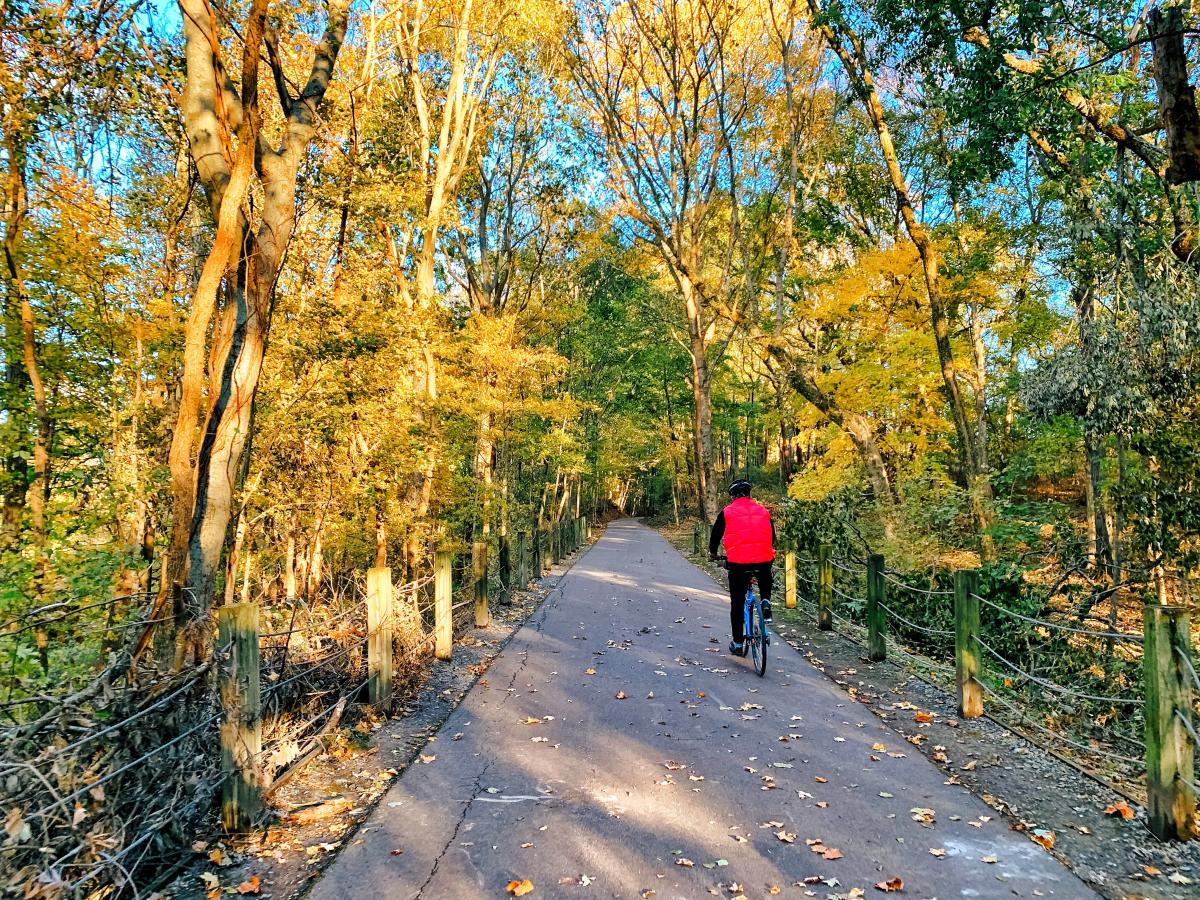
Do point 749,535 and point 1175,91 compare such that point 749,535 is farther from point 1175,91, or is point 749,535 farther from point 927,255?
point 927,255

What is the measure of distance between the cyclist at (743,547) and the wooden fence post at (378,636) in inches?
147

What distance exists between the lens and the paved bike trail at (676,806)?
145 inches

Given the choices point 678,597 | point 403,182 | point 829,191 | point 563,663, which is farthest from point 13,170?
point 829,191

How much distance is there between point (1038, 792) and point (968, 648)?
1860mm

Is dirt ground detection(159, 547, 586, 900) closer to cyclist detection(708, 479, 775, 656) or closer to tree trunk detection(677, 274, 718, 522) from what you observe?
cyclist detection(708, 479, 775, 656)

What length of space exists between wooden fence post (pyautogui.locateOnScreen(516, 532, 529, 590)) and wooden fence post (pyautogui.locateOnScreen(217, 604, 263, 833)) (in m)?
11.8

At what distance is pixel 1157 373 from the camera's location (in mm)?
9055

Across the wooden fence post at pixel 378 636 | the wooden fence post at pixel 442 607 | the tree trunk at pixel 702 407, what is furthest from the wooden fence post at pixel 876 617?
the tree trunk at pixel 702 407

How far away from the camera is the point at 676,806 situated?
457 centimetres

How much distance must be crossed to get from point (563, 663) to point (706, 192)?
16.6 metres

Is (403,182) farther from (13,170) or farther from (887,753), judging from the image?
(887,753)

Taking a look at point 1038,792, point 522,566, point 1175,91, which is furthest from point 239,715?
point 522,566

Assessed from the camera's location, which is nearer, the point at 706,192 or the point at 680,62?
the point at 680,62

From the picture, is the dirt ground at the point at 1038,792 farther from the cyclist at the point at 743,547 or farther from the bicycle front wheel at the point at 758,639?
the cyclist at the point at 743,547
